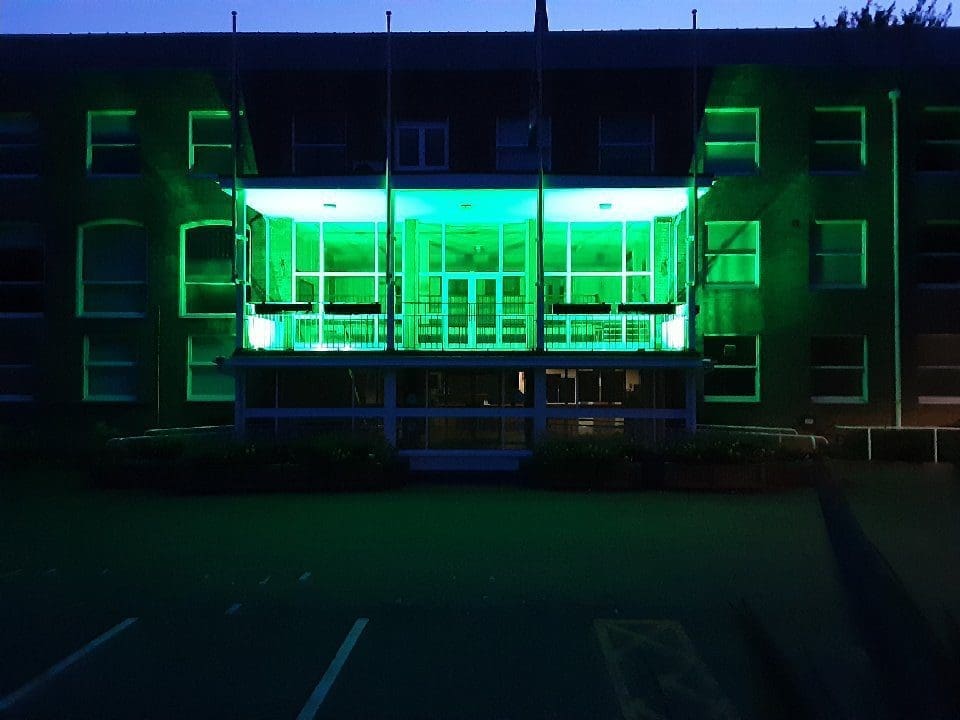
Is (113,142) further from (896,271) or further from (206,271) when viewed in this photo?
(896,271)

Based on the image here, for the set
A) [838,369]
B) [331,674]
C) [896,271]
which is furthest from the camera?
[838,369]

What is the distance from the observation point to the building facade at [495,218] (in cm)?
2492

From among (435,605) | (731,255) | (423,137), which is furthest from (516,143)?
(435,605)

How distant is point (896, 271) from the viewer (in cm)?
Result: 2519

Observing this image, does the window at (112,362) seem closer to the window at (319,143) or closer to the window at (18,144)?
the window at (18,144)

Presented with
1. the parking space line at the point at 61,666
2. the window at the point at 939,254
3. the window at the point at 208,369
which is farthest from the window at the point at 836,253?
the parking space line at the point at 61,666

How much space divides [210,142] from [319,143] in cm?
276

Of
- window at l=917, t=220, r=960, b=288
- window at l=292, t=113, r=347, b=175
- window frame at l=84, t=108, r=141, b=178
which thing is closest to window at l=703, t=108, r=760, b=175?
window at l=917, t=220, r=960, b=288

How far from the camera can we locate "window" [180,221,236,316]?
25812 mm

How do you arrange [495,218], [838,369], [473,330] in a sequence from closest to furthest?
[473,330], [495,218], [838,369]

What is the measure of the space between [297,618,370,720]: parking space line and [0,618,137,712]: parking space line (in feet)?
5.87

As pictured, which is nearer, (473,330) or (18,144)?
(473,330)

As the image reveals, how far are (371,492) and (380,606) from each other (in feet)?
31.0

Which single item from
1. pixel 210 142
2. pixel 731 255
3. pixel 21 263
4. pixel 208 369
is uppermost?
pixel 210 142
